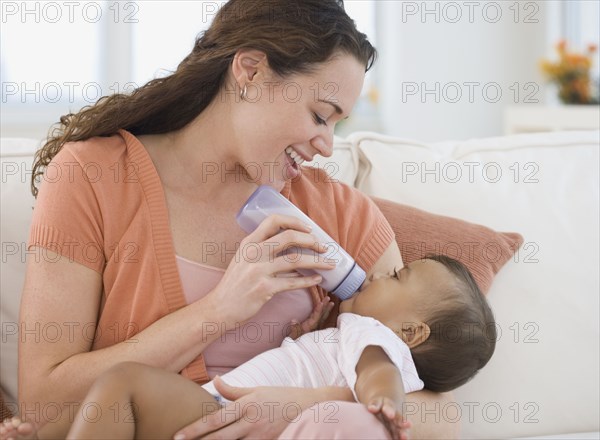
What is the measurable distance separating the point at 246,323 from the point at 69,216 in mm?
384

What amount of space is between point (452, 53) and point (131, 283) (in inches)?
159

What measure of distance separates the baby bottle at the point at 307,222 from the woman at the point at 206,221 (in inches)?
1.2

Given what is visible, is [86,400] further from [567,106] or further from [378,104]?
[378,104]

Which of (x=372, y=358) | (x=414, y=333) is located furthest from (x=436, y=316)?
(x=372, y=358)

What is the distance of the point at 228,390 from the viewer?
133 centimetres

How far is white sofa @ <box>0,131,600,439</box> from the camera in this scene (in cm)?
170

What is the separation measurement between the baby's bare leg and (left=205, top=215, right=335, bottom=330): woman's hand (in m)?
0.16

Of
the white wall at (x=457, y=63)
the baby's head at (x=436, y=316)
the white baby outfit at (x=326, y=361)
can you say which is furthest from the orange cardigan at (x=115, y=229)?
the white wall at (x=457, y=63)

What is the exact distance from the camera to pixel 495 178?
1.92 metres

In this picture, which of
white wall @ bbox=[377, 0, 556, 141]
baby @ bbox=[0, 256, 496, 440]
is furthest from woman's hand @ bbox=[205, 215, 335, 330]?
white wall @ bbox=[377, 0, 556, 141]

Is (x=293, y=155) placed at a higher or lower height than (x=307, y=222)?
higher

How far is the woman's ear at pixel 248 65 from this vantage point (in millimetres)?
1517

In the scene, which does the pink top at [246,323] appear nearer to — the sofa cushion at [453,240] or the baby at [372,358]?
the baby at [372,358]

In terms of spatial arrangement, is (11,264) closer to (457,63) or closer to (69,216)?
(69,216)
